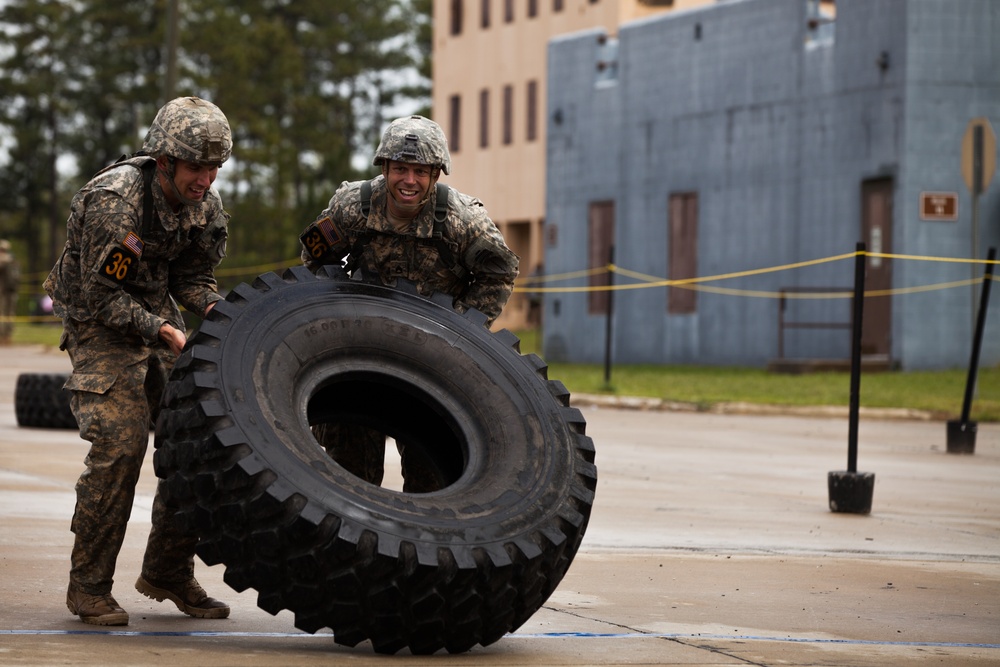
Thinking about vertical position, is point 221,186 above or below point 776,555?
above

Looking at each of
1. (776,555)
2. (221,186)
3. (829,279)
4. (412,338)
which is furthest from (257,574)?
(221,186)

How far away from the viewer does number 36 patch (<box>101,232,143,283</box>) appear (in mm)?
5703

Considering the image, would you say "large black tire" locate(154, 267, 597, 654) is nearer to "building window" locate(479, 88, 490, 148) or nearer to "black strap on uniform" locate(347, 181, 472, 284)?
"black strap on uniform" locate(347, 181, 472, 284)

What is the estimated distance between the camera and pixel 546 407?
5.99 m

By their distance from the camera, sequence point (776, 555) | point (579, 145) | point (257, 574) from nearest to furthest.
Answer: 1. point (257, 574)
2. point (776, 555)
3. point (579, 145)

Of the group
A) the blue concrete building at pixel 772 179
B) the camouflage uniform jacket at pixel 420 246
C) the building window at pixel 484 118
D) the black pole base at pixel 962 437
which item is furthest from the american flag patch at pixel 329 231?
the building window at pixel 484 118

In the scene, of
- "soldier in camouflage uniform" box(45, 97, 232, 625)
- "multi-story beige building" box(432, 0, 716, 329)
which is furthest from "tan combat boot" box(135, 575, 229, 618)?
"multi-story beige building" box(432, 0, 716, 329)

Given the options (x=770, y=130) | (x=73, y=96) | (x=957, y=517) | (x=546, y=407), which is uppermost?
(x=73, y=96)

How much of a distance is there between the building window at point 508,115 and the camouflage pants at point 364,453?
1588 inches

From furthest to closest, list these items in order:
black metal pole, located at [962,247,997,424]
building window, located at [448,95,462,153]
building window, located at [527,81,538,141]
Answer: building window, located at [448,95,462,153], building window, located at [527,81,538,141], black metal pole, located at [962,247,997,424]

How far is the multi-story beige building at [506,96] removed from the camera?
45.2 metres

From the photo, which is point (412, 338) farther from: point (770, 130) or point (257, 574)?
point (770, 130)

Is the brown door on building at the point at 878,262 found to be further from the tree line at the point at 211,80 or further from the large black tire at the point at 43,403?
the tree line at the point at 211,80

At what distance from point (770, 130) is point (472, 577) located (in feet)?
77.1
